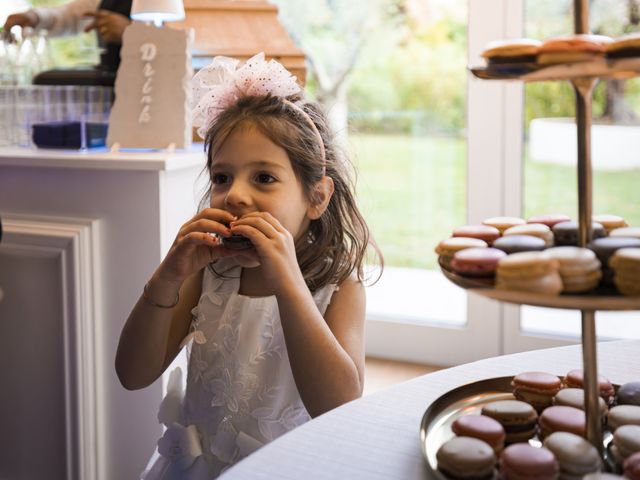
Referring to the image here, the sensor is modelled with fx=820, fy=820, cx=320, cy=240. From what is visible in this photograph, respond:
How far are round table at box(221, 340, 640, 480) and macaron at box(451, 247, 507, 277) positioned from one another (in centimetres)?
19

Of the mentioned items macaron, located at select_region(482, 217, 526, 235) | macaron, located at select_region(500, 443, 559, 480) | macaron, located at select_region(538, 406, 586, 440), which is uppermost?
macaron, located at select_region(482, 217, 526, 235)

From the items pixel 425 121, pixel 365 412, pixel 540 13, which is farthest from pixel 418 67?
pixel 365 412

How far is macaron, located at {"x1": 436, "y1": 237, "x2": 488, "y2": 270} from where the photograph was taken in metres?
0.75

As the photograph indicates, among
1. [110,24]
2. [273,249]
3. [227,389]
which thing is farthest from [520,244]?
[110,24]

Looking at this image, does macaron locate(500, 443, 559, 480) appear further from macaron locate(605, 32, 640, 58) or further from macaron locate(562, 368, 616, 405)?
macaron locate(605, 32, 640, 58)

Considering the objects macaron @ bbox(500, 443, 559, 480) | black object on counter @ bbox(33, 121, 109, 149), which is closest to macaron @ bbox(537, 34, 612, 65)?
macaron @ bbox(500, 443, 559, 480)

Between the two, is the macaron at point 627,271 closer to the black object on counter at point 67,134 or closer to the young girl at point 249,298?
the young girl at point 249,298

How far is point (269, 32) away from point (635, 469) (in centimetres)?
193

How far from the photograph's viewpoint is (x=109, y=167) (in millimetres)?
1806

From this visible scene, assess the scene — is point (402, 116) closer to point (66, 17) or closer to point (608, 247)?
point (66, 17)

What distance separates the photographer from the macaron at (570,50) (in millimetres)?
645

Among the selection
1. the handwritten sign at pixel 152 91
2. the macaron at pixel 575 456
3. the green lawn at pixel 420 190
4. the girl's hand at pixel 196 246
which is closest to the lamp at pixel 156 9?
the handwritten sign at pixel 152 91

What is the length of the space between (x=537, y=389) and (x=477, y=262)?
0.22 meters

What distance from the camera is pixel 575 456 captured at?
0.69m
